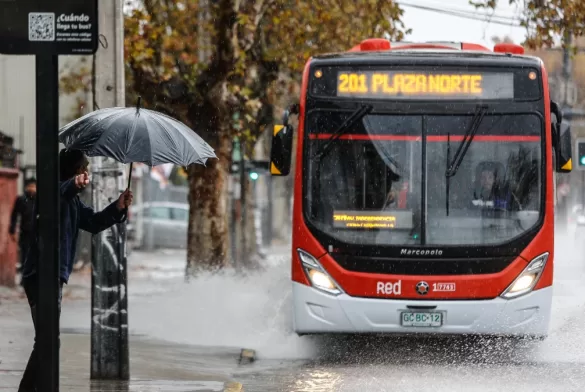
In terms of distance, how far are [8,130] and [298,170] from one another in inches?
718

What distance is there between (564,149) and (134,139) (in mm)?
5620

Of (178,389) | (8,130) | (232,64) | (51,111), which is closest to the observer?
(51,111)

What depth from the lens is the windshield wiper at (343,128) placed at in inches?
517

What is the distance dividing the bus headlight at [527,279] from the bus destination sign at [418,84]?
5.38 feet

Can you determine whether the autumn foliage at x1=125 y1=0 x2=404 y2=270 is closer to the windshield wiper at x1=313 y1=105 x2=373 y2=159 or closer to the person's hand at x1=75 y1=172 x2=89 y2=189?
the windshield wiper at x1=313 y1=105 x2=373 y2=159

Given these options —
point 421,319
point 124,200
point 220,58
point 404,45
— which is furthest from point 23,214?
point 124,200

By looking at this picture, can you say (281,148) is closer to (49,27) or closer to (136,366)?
(136,366)

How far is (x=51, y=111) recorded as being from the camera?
22.6 ft

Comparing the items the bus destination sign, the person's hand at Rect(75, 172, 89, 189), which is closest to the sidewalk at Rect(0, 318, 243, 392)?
the person's hand at Rect(75, 172, 89, 189)

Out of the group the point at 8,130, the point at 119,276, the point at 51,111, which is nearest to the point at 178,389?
the point at 119,276

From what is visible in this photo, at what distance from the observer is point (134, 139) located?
881 centimetres

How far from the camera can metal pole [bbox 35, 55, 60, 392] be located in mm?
6901

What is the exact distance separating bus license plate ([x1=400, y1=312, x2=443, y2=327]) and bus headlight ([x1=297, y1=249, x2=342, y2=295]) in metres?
0.67

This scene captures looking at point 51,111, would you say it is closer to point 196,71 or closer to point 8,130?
point 196,71
